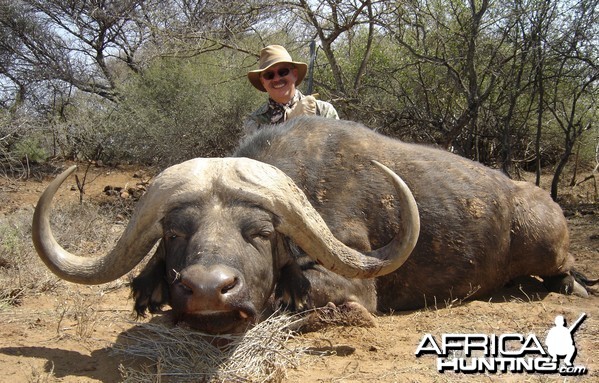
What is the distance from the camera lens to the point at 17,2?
15906 millimetres

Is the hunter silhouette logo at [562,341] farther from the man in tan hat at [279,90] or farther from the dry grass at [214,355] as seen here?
the man in tan hat at [279,90]

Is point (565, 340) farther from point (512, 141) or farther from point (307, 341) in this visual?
point (512, 141)

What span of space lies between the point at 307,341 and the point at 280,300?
0.31 m

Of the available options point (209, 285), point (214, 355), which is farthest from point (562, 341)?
point (209, 285)

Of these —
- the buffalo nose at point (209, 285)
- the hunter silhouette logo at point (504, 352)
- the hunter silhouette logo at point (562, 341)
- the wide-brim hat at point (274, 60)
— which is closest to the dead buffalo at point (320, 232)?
the buffalo nose at point (209, 285)

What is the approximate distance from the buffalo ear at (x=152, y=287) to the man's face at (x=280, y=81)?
9.66 ft

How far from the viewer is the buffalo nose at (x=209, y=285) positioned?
2.86 metres

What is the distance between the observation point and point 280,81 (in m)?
6.25

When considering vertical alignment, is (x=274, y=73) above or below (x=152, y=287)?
above

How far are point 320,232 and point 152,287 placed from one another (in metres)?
1.10

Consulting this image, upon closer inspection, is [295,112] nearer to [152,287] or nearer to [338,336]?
[338,336]

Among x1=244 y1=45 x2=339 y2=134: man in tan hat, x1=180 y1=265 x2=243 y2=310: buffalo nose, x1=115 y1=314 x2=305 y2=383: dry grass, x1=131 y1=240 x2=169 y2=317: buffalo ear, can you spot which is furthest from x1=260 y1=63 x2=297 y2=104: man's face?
x1=180 y1=265 x2=243 y2=310: buffalo nose

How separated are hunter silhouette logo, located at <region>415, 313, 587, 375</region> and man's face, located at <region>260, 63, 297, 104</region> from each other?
328cm

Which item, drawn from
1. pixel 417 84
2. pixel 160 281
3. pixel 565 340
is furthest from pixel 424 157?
pixel 417 84
